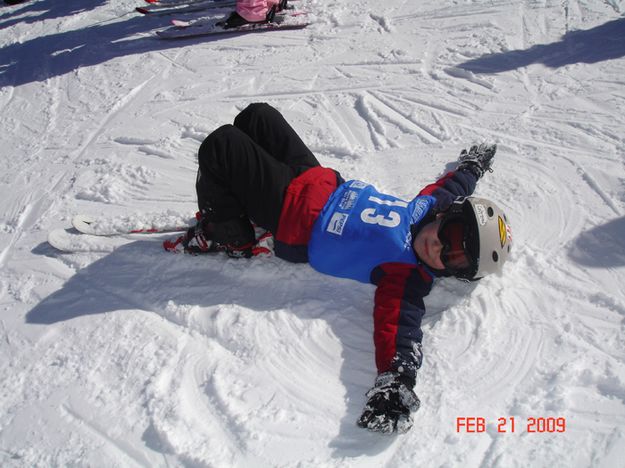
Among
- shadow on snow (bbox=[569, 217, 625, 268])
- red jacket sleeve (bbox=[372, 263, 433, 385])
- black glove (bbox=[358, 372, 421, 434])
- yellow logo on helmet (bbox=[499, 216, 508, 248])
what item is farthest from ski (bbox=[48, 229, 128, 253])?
shadow on snow (bbox=[569, 217, 625, 268])

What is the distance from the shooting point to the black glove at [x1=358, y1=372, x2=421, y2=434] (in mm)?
2092

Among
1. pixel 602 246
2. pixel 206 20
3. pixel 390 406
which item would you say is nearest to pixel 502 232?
pixel 602 246

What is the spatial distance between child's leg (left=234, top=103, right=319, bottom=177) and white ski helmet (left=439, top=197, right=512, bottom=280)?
1.10 meters

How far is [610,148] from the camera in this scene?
3.32 metres

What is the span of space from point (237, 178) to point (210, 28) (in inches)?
148

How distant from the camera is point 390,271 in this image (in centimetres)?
253

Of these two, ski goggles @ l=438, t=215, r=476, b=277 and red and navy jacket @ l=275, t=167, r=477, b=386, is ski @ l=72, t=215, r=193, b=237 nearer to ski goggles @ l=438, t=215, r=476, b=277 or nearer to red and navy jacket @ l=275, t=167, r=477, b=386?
red and navy jacket @ l=275, t=167, r=477, b=386

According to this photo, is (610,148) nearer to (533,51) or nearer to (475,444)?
(533,51)

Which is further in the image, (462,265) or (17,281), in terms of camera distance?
(17,281)

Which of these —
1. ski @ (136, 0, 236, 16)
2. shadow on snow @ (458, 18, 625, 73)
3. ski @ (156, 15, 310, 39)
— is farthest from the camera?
ski @ (136, 0, 236, 16)

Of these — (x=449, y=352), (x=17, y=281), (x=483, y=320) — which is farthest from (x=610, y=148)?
(x=17, y=281)

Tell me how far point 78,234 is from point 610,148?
414 centimetres

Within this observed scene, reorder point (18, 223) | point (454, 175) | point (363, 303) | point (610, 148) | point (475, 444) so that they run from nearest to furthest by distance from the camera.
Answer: point (475, 444) < point (363, 303) < point (454, 175) < point (610, 148) < point (18, 223)


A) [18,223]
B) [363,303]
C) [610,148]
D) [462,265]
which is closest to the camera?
[462,265]
